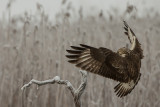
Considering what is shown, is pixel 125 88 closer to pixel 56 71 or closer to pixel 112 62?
pixel 112 62

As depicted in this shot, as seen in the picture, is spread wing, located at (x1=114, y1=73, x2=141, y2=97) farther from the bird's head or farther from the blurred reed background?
the blurred reed background

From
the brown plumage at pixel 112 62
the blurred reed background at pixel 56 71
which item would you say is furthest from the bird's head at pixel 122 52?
the blurred reed background at pixel 56 71

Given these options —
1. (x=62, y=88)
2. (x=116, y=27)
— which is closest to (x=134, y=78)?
(x=62, y=88)

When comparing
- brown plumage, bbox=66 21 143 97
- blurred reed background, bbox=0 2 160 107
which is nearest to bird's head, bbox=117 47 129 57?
brown plumage, bbox=66 21 143 97

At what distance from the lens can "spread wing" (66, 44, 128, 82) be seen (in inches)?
19.3

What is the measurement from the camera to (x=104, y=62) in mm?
508

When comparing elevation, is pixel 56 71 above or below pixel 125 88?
above

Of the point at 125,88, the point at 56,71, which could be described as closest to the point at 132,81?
the point at 125,88

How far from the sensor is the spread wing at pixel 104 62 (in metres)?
0.49

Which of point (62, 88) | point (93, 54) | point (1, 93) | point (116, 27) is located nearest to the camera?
point (93, 54)

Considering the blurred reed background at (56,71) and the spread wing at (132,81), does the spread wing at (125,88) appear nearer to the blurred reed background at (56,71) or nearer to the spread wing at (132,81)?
the spread wing at (132,81)

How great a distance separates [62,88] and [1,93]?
0.40m

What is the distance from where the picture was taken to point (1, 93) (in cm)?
172

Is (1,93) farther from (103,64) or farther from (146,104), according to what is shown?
(103,64)
